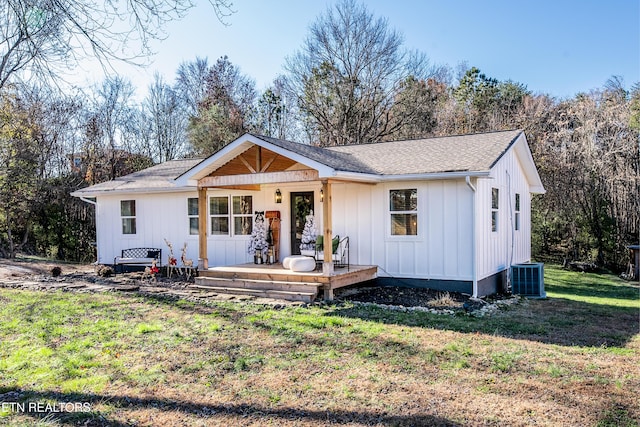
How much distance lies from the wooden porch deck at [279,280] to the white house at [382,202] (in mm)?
567

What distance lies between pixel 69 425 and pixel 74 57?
12.6ft

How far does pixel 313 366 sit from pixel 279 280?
4586mm

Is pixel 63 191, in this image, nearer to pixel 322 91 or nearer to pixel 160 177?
pixel 160 177

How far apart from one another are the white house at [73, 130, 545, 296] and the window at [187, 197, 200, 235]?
0.03 meters

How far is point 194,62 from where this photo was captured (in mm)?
27516

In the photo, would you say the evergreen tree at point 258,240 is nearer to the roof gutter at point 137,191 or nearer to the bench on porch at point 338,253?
the bench on porch at point 338,253

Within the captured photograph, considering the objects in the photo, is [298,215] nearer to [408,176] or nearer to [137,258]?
[408,176]

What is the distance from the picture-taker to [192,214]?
13.5m

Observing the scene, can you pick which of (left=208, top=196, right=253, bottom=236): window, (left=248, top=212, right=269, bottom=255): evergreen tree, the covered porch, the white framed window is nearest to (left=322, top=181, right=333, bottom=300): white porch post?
the covered porch

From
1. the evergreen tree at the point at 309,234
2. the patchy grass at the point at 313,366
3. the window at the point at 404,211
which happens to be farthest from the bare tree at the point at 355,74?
the patchy grass at the point at 313,366

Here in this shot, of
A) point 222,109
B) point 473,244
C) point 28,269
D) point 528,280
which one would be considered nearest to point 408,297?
point 473,244

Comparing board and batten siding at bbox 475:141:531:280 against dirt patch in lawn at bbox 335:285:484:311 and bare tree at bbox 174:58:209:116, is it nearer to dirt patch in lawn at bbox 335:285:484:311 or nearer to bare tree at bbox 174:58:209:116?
dirt patch in lawn at bbox 335:285:484:311

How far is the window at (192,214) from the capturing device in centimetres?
1348

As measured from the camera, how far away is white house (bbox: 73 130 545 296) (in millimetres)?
9969
